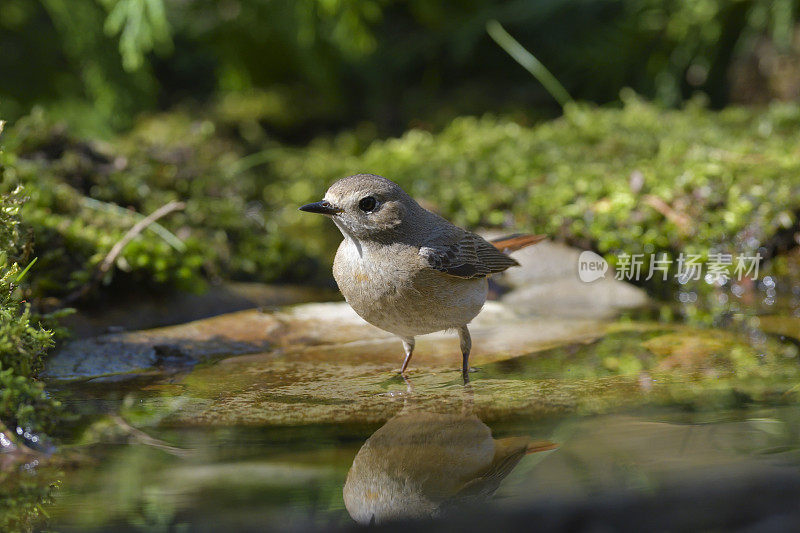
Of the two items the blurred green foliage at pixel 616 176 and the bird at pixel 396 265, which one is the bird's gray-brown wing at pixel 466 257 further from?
the blurred green foliage at pixel 616 176

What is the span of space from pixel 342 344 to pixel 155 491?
226 centimetres

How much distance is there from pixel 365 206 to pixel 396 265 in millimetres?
334

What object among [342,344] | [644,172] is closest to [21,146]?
[342,344]

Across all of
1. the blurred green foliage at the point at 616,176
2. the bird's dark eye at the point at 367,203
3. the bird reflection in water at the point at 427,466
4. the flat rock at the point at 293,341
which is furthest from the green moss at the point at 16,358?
the blurred green foliage at the point at 616,176

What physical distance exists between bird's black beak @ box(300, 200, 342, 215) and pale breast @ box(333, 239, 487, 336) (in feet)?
0.88

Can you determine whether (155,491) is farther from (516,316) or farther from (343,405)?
(516,316)

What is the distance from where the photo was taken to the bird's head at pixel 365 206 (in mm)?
3789

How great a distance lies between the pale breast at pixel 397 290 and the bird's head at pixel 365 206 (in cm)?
10

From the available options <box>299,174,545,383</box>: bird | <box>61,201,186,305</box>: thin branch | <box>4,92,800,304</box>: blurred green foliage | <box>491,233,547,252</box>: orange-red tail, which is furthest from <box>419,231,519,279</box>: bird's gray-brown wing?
<box>61,201,186,305</box>: thin branch

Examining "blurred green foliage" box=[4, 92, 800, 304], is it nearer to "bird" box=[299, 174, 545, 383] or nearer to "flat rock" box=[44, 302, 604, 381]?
"flat rock" box=[44, 302, 604, 381]

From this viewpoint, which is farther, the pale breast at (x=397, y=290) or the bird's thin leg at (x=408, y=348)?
the bird's thin leg at (x=408, y=348)

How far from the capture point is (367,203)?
383cm

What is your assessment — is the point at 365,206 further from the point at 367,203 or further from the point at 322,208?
the point at 322,208

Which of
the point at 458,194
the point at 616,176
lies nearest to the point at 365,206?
the point at 458,194
